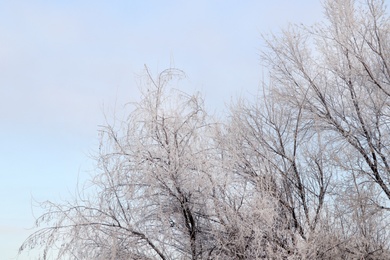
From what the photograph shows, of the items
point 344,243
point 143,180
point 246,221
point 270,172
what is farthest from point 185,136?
point 344,243

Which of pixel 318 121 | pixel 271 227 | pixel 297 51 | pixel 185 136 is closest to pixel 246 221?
pixel 271 227

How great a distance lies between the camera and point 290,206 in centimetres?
1303

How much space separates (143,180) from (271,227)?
265cm

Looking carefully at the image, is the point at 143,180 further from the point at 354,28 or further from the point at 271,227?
the point at 354,28

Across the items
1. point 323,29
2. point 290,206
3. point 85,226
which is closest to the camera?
point 85,226

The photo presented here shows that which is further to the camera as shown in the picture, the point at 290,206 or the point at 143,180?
the point at 290,206

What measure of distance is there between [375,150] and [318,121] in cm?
172

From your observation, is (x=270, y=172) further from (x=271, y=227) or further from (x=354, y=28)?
(x=354, y=28)

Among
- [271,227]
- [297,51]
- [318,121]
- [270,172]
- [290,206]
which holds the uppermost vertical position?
[297,51]

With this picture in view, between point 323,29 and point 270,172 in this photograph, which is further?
point 323,29

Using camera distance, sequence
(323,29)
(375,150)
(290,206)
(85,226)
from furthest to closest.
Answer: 1. (323,29)
2. (375,150)
3. (290,206)
4. (85,226)

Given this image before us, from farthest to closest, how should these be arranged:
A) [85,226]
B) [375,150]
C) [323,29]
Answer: [323,29] → [375,150] → [85,226]

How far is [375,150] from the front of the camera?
14.2 m

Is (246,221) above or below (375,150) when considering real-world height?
below
